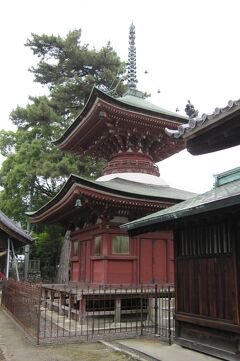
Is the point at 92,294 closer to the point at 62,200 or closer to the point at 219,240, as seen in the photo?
the point at 62,200

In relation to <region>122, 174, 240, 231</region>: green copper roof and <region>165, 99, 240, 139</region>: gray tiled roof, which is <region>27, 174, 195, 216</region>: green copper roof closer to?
<region>122, 174, 240, 231</region>: green copper roof

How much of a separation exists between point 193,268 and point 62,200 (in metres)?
8.13

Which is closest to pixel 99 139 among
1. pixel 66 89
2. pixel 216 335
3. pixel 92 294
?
pixel 92 294

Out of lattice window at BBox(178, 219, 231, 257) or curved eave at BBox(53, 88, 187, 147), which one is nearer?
lattice window at BBox(178, 219, 231, 257)

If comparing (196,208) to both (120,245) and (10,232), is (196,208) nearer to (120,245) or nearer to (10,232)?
(120,245)

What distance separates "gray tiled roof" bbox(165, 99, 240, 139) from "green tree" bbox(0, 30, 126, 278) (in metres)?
21.8

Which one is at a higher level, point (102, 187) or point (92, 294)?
point (102, 187)

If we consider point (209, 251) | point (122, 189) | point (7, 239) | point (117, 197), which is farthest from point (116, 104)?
point (7, 239)

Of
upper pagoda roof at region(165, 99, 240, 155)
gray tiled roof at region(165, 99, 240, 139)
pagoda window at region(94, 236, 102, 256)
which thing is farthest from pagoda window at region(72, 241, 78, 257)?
gray tiled roof at region(165, 99, 240, 139)

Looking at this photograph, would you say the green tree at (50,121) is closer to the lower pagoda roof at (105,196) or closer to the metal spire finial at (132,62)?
the metal spire finial at (132,62)

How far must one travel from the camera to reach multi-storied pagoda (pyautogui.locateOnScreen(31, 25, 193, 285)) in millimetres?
14773

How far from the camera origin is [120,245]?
50.3ft

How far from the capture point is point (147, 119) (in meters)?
16.8

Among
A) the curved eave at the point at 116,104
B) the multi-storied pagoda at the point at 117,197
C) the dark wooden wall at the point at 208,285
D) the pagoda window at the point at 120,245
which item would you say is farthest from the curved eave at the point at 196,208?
the curved eave at the point at 116,104
